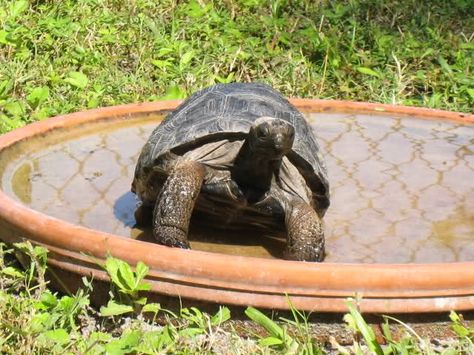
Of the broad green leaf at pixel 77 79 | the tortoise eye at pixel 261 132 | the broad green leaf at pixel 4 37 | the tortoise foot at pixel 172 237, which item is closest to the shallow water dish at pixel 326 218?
the tortoise foot at pixel 172 237

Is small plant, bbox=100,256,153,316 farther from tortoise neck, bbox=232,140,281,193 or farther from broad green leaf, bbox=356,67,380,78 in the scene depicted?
broad green leaf, bbox=356,67,380,78

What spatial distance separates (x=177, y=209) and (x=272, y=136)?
0.37m

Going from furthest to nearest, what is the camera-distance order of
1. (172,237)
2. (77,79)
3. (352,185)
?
(77,79)
(352,185)
(172,237)

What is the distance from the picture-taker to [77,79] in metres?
5.26

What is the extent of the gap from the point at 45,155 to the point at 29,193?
0.39 meters

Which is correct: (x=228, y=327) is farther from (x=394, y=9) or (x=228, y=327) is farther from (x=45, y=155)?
(x=394, y=9)

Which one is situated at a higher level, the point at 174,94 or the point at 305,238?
the point at 305,238

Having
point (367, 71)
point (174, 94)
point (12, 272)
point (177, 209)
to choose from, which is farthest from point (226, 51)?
point (12, 272)

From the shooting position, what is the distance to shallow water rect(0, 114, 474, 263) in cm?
333

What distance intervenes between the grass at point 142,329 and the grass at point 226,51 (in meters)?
2.23

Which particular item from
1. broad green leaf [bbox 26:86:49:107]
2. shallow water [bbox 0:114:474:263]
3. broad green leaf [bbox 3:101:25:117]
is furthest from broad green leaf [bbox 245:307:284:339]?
broad green leaf [bbox 26:86:49:107]

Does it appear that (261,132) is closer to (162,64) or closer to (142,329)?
(142,329)

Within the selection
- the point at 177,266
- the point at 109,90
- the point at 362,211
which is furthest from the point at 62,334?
the point at 109,90

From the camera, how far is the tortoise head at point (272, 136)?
2867mm
